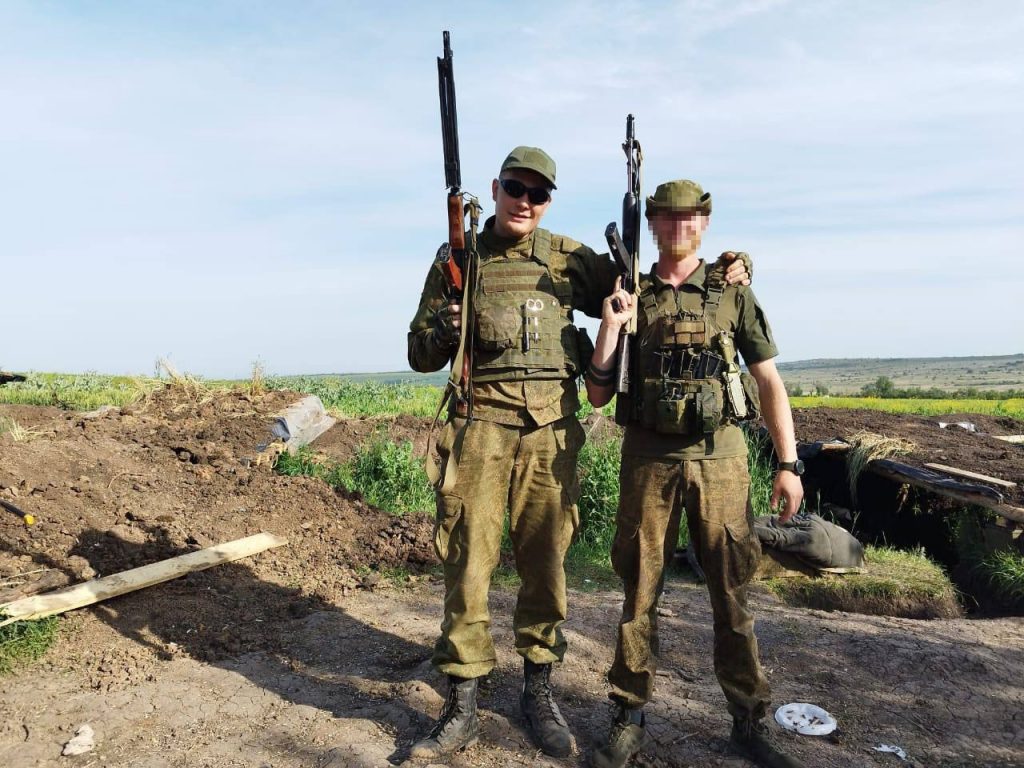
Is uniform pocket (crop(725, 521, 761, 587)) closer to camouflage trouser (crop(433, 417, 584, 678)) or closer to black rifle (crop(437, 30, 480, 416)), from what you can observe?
camouflage trouser (crop(433, 417, 584, 678))

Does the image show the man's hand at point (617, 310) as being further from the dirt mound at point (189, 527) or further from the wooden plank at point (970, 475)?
the wooden plank at point (970, 475)

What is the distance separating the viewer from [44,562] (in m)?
5.24

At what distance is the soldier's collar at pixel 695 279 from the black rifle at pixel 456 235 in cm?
80

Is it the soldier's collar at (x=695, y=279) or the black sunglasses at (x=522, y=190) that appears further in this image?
the black sunglasses at (x=522, y=190)

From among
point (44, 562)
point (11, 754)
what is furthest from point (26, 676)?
point (44, 562)

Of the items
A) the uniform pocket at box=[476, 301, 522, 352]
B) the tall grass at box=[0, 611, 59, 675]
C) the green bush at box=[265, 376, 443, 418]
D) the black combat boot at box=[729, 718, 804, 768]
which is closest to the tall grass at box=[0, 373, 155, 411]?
the green bush at box=[265, 376, 443, 418]

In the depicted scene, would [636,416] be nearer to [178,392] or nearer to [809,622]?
[809,622]

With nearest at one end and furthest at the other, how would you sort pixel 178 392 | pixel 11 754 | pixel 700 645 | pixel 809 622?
1. pixel 11 754
2. pixel 700 645
3. pixel 809 622
4. pixel 178 392

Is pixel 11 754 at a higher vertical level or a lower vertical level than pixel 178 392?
lower

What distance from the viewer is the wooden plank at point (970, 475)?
7332mm

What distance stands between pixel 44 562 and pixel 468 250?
3960mm

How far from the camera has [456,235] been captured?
3365 mm

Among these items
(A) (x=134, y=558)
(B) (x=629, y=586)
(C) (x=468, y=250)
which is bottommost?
(A) (x=134, y=558)

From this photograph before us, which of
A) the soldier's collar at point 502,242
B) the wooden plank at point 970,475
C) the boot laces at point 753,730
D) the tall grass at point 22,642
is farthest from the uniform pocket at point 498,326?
the wooden plank at point 970,475
